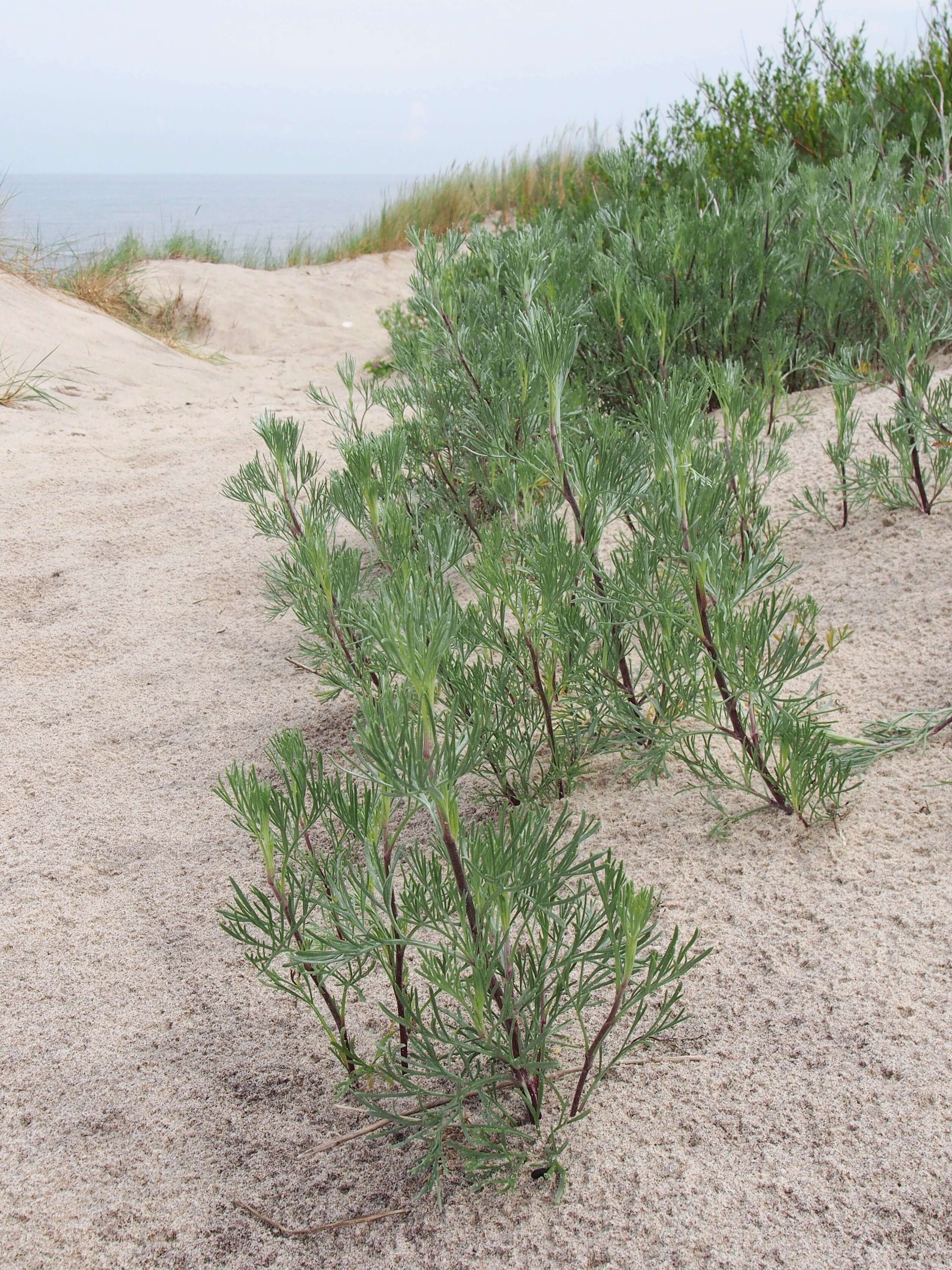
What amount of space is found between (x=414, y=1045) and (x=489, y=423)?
1.77 m

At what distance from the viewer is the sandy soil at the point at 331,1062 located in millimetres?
1317

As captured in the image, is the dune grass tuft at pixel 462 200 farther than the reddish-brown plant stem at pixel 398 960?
Yes

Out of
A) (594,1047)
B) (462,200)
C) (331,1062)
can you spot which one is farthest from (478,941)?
(462,200)

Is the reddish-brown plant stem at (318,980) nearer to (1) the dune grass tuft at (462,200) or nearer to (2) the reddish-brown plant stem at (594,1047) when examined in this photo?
(2) the reddish-brown plant stem at (594,1047)

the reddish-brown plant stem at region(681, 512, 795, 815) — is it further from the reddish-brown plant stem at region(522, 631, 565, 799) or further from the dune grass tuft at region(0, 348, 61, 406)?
the dune grass tuft at region(0, 348, 61, 406)

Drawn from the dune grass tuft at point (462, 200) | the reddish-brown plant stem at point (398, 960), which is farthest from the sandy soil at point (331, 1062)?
the dune grass tuft at point (462, 200)

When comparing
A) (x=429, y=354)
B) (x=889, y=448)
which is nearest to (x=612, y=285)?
(x=429, y=354)

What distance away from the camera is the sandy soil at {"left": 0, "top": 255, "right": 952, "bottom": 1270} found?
1.32 m

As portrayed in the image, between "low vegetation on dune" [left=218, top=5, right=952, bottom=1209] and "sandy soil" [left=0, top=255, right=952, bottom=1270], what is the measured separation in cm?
7

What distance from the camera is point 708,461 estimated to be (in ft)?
6.97

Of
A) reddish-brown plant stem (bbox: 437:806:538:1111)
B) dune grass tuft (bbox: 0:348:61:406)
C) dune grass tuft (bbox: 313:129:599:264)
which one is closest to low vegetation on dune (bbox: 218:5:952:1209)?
reddish-brown plant stem (bbox: 437:806:538:1111)

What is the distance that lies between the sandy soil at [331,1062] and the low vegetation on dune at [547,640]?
71mm

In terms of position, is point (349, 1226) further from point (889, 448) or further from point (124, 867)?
point (889, 448)

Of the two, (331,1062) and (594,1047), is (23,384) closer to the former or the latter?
(331,1062)
